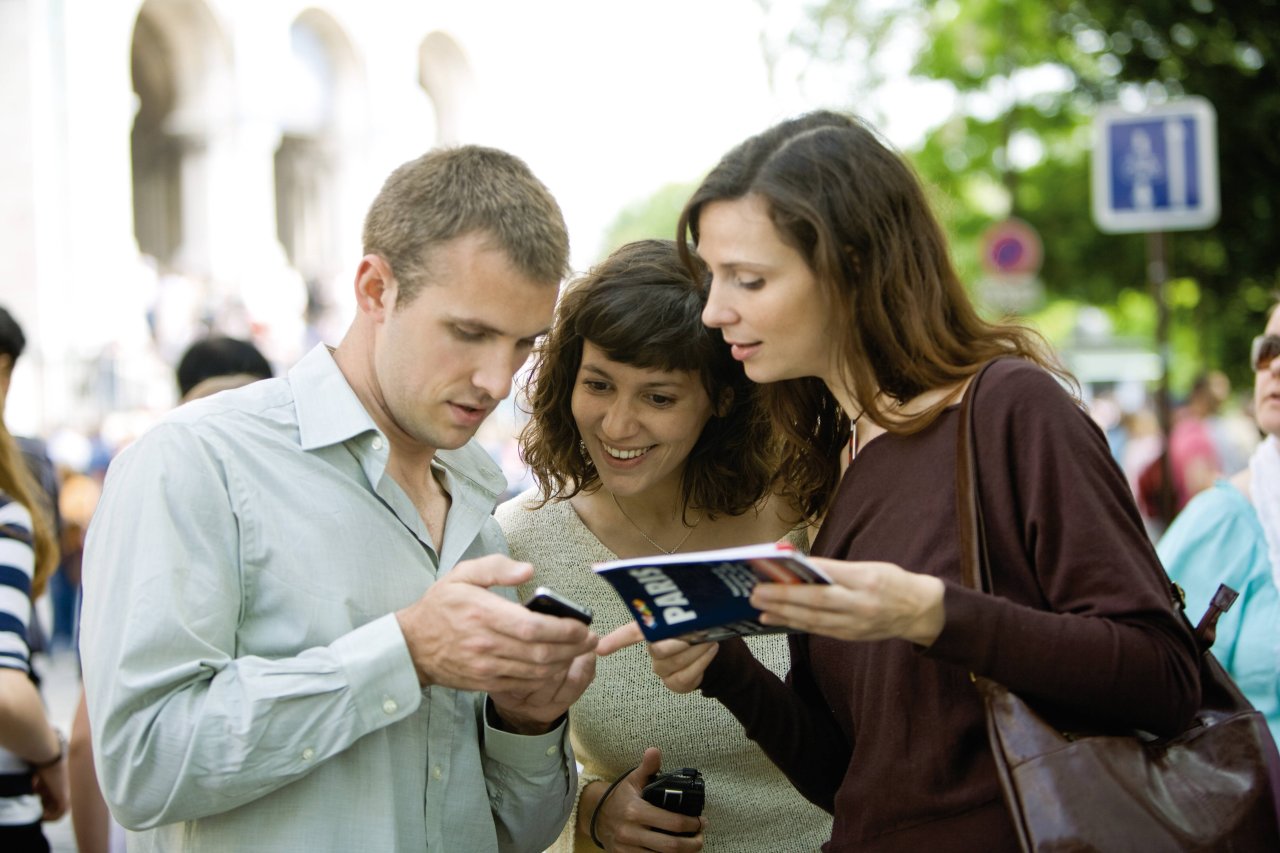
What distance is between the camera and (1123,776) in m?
2.16

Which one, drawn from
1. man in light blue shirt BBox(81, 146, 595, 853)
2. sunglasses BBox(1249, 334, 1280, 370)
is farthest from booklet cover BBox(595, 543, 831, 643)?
sunglasses BBox(1249, 334, 1280, 370)

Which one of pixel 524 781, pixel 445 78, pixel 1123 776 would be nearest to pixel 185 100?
pixel 445 78

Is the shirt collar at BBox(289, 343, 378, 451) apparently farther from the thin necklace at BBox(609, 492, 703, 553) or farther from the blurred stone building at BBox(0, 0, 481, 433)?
the blurred stone building at BBox(0, 0, 481, 433)

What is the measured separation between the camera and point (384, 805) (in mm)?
2438

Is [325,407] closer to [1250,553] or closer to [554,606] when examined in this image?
[554,606]

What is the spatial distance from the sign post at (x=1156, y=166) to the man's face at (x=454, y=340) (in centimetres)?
694

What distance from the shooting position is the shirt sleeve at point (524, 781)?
2752 mm

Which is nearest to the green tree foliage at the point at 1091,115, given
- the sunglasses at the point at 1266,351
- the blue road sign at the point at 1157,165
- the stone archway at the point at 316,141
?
the blue road sign at the point at 1157,165

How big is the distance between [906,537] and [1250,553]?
203cm

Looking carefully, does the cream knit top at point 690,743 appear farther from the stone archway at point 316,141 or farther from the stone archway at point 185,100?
the stone archway at point 316,141

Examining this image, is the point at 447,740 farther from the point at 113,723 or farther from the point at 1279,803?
the point at 1279,803

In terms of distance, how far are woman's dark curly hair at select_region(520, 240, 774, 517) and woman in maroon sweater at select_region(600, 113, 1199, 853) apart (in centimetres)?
52

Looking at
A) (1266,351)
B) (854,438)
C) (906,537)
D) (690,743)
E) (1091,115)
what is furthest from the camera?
(1091,115)

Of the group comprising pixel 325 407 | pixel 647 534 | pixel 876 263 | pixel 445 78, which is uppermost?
pixel 445 78
